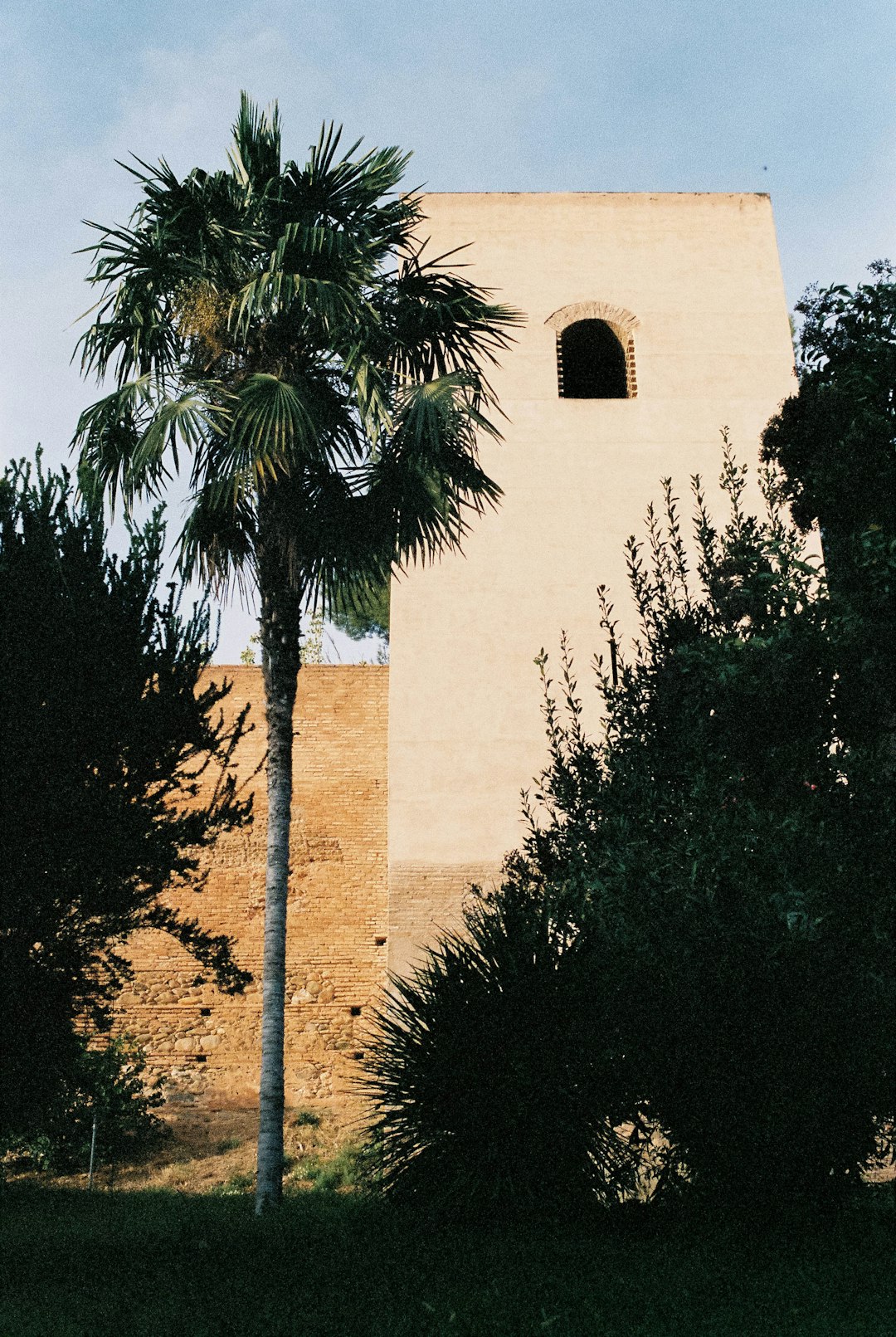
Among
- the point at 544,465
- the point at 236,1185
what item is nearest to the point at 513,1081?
the point at 236,1185

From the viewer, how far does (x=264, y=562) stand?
31.6ft

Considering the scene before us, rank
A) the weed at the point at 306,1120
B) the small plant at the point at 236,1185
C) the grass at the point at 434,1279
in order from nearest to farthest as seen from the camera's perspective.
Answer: the grass at the point at 434,1279 → the small plant at the point at 236,1185 → the weed at the point at 306,1120

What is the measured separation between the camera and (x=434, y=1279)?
6.48 metres

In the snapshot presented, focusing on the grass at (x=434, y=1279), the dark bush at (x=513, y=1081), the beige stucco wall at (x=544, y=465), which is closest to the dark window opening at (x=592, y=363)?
the beige stucco wall at (x=544, y=465)

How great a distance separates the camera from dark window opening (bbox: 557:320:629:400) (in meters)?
16.1

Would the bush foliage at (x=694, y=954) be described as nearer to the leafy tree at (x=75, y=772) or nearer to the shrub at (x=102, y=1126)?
the leafy tree at (x=75, y=772)

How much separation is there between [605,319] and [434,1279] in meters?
12.1

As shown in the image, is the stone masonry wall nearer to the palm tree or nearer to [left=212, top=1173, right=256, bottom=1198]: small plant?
[left=212, top=1173, right=256, bottom=1198]: small plant

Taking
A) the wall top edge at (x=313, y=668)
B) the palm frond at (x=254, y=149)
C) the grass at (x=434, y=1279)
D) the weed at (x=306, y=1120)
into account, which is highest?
the palm frond at (x=254, y=149)

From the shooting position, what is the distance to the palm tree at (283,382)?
9.35 meters

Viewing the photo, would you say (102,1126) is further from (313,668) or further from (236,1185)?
(313,668)

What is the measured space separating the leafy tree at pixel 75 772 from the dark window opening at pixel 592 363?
862 centimetres

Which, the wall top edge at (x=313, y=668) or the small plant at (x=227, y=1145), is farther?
the wall top edge at (x=313, y=668)

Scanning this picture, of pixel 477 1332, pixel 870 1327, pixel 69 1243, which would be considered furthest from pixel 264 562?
pixel 870 1327
